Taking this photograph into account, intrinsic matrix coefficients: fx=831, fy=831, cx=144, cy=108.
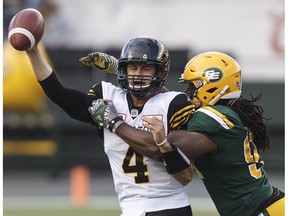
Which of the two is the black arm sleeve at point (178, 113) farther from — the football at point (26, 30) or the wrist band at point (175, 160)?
the football at point (26, 30)

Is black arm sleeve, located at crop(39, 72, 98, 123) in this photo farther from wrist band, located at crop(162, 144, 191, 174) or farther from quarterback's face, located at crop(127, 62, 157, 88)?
wrist band, located at crop(162, 144, 191, 174)

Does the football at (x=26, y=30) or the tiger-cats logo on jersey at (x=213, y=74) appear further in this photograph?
the tiger-cats logo on jersey at (x=213, y=74)

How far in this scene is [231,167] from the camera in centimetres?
476

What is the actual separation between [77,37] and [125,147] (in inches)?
404

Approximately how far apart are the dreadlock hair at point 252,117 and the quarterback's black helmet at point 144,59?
0.48 m

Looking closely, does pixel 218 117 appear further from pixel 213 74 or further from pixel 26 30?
pixel 26 30

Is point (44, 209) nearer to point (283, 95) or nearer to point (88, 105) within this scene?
point (283, 95)

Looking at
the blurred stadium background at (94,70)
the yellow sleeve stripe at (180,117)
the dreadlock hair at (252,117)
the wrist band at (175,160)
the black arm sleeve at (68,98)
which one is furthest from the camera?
the blurred stadium background at (94,70)

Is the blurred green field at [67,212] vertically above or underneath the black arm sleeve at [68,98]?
underneath

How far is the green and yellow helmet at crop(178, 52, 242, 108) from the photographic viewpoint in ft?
15.9

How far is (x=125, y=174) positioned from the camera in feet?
15.4

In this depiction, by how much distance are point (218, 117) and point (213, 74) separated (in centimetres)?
31

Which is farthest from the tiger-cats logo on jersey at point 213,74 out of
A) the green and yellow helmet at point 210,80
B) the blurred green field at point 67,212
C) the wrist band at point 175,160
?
the blurred green field at point 67,212

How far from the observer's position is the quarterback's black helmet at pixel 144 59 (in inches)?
184
